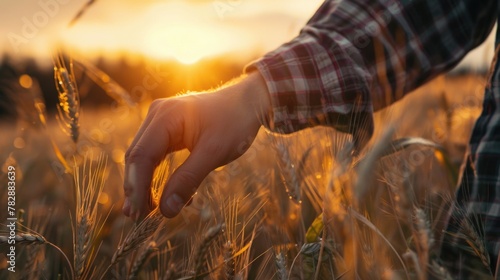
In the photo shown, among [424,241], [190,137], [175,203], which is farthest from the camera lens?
[190,137]

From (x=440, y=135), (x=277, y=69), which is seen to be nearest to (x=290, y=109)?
(x=277, y=69)

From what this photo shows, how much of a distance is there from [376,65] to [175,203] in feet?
2.23

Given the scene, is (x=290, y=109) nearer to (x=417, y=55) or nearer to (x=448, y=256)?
(x=417, y=55)

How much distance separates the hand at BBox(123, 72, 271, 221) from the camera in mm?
1084

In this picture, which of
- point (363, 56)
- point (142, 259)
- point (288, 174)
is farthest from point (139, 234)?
point (363, 56)

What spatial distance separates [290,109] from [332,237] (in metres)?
0.40

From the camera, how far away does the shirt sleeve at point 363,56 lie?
1371 mm

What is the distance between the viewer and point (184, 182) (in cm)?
111

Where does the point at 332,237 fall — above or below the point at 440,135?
above

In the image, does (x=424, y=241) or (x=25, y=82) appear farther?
A: (x=25, y=82)

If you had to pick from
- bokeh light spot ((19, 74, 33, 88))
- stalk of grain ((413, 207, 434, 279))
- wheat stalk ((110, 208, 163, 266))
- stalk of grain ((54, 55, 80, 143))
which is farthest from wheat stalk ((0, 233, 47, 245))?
bokeh light spot ((19, 74, 33, 88))

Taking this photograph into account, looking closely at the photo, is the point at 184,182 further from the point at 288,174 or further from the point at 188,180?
the point at 288,174

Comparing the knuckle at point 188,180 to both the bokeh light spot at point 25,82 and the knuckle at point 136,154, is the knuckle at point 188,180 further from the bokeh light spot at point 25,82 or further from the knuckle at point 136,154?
the bokeh light spot at point 25,82

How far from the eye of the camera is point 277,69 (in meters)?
1.35
